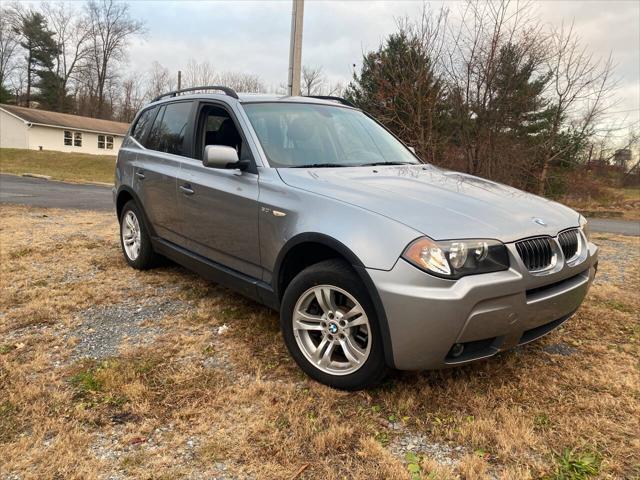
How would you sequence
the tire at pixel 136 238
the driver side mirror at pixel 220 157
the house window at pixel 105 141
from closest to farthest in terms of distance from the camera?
1. the driver side mirror at pixel 220 157
2. the tire at pixel 136 238
3. the house window at pixel 105 141

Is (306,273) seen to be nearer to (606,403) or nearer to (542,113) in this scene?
(606,403)

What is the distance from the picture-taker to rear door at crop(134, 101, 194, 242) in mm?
4312

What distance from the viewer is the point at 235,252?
141 inches

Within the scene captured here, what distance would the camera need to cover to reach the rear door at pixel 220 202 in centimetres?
340

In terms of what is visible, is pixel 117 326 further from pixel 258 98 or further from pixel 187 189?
pixel 258 98

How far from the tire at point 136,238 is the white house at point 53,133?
106ft

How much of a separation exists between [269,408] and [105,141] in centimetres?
4485

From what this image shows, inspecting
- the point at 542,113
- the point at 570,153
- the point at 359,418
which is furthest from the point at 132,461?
the point at 570,153

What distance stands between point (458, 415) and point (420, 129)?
10.1 metres

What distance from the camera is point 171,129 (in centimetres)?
462

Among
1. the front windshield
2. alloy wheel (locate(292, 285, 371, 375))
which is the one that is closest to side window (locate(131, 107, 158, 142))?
the front windshield

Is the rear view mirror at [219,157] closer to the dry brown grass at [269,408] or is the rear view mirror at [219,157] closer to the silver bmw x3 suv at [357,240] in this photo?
the silver bmw x3 suv at [357,240]

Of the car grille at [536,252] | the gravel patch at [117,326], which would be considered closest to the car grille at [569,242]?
the car grille at [536,252]

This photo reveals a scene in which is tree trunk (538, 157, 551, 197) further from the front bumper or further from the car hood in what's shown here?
the front bumper
